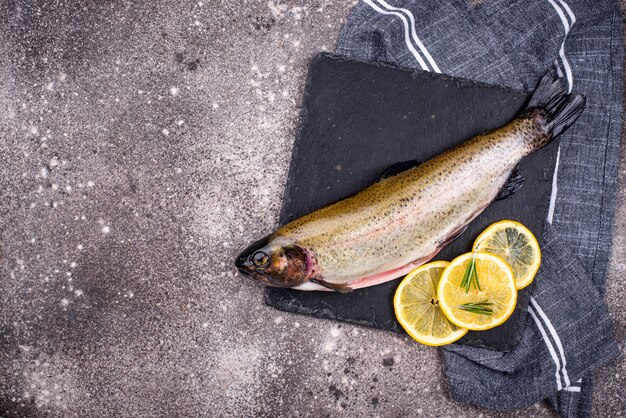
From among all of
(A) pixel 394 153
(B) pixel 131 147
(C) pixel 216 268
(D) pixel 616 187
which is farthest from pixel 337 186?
(D) pixel 616 187

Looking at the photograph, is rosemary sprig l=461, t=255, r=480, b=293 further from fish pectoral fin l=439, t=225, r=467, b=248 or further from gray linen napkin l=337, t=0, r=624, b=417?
gray linen napkin l=337, t=0, r=624, b=417

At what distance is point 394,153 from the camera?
8.72 ft

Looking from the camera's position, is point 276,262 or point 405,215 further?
point 405,215

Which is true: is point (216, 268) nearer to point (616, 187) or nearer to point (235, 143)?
point (235, 143)

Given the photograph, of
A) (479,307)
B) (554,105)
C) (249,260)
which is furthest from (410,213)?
(554,105)

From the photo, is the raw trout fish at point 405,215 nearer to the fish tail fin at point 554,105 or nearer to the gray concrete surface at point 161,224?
the fish tail fin at point 554,105

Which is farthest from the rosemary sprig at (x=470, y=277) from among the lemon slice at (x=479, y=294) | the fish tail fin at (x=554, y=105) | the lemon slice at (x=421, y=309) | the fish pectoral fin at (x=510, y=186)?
the fish tail fin at (x=554, y=105)

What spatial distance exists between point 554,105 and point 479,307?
1072mm

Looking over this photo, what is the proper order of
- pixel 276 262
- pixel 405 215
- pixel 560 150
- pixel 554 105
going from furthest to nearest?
pixel 560 150 → pixel 554 105 → pixel 405 215 → pixel 276 262

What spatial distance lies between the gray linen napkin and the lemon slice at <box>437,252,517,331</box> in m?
0.33

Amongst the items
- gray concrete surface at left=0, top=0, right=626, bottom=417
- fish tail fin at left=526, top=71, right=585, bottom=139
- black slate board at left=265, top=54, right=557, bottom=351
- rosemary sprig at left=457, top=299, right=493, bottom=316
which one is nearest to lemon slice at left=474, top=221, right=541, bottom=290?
black slate board at left=265, top=54, right=557, bottom=351

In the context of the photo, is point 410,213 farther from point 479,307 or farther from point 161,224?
point 161,224

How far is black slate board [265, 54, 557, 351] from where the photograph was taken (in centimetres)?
264

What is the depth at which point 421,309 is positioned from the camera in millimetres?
2572
